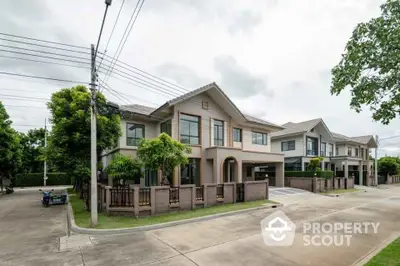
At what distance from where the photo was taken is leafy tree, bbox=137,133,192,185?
12.5 m

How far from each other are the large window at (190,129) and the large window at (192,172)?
4.85ft

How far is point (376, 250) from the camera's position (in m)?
6.57

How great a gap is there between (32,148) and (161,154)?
36.1 metres

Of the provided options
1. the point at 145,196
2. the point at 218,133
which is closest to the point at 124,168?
the point at 145,196

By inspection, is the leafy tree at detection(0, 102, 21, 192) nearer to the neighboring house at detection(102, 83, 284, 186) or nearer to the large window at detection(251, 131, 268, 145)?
the neighboring house at detection(102, 83, 284, 186)

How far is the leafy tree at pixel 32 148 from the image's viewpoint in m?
37.2

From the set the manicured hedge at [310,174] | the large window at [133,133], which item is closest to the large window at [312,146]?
the manicured hedge at [310,174]

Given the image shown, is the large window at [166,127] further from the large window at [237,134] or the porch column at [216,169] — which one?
the large window at [237,134]

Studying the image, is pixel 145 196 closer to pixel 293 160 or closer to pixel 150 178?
pixel 150 178

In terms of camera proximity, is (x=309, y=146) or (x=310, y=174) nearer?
(x=310, y=174)

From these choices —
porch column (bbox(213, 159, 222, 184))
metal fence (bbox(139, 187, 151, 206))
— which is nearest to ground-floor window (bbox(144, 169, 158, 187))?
porch column (bbox(213, 159, 222, 184))

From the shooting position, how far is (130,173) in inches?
509

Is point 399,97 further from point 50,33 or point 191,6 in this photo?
point 50,33

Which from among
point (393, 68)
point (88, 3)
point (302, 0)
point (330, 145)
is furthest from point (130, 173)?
point (330, 145)
